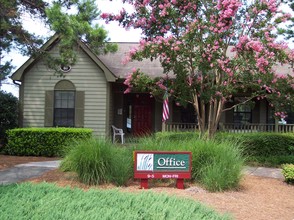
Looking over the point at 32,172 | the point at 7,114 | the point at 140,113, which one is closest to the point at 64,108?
the point at 7,114

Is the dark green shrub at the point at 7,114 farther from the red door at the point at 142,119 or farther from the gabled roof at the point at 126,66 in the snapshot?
the red door at the point at 142,119

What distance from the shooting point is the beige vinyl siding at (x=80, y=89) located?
1672 cm

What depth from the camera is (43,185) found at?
6094 mm

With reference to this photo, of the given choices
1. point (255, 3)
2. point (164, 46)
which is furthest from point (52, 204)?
point (255, 3)

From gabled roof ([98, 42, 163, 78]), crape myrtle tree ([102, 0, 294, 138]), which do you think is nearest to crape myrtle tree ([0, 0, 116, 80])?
crape myrtle tree ([102, 0, 294, 138])

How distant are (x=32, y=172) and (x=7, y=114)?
648cm

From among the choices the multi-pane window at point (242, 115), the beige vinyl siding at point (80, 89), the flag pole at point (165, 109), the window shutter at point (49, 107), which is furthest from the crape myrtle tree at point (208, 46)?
the multi-pane window at point (242, 115)

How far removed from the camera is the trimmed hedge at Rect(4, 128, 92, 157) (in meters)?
14.3

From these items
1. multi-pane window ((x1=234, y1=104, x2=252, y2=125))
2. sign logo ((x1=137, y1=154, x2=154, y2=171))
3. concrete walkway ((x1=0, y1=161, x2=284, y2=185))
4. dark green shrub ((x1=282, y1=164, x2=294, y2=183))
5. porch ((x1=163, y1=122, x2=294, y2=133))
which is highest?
multi-pane window ((x1=234, y1=104, x2=252, y2=125))

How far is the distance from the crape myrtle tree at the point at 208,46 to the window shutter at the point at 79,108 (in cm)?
624

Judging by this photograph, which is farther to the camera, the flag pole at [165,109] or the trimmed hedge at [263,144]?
the trimmed hedge at [263,144]

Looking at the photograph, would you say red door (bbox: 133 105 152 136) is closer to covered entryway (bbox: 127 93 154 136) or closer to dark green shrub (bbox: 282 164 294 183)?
covered entryway (bbox: 127 93 154 136)

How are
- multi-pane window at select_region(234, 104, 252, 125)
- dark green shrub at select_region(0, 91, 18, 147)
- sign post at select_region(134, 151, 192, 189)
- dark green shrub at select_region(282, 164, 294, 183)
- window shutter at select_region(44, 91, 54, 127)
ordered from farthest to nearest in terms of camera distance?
multi-pane window at select_region(234, 104, 252, 125)
window shutter at select_region(44, 91, 54, 127)
dark green shrub at select_region(0, 91, 18, 147)
dark green shrub at select_region(282, 164, 294, 183)
sign post at select_region(134, 151, 192, 189)

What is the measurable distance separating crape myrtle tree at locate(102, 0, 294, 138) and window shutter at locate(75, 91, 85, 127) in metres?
6.24
